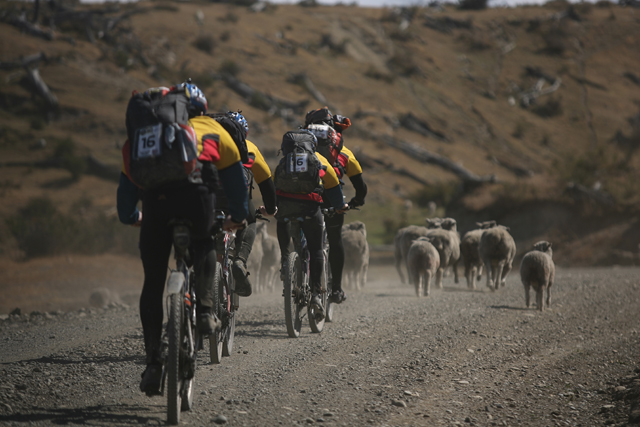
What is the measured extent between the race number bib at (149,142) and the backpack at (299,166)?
115 inches

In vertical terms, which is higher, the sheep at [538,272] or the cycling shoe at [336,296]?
the sheep at [538,272]

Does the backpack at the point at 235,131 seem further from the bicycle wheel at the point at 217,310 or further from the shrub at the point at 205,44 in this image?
the shrub at the point at 205,44

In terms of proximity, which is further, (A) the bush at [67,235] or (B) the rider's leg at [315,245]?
(A) the bush at [67,235]

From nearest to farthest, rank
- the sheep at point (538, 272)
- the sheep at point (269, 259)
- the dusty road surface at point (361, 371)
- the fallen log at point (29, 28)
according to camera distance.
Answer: the dusty road surface at point (361, 371) < the sheep at point (538, 272) < the sheep at point (269, 259) < the fallen log at point (29, 28)

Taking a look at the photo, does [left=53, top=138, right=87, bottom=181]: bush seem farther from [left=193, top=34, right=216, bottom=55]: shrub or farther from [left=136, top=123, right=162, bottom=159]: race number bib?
[left=136, top=123, right=162, bottom=159]: race number bib

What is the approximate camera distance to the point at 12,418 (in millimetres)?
4082

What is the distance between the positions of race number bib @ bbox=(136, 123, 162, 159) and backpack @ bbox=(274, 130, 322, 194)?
115 inches

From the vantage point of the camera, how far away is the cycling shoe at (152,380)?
3865 mm

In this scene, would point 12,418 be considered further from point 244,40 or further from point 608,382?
point 244,40

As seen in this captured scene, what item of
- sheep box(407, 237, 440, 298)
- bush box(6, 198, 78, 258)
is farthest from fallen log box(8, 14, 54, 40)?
sheep box(407, 237, 440, 298)

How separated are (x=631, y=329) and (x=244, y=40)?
170 feet

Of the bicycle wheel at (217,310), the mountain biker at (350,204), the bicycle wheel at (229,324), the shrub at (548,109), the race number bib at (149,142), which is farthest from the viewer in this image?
the shrub at (548,109)

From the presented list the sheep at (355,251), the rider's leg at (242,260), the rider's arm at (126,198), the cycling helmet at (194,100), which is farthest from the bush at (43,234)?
the cycling helmet at (194,100)

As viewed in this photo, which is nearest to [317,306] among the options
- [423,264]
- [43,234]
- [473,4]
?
[423,264]
